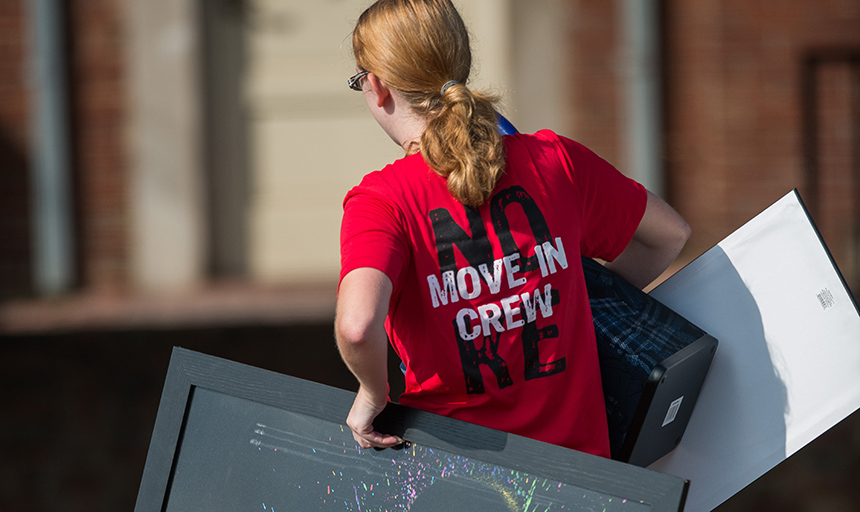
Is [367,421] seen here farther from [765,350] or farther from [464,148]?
[765,350]

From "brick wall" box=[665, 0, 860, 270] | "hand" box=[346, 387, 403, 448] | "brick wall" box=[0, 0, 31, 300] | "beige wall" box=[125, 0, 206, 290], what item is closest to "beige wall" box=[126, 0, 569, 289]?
"beige wall" box=[125, 0, 206, 290]

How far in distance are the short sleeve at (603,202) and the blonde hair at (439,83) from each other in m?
0.18

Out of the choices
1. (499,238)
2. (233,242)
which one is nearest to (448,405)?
(499,238)

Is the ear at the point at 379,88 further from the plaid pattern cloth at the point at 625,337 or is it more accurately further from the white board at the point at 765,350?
the white board at the point at 765,350

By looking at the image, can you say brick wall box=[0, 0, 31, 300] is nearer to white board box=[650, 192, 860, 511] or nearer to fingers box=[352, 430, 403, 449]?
fingers box=[352, 430, 403, 449]

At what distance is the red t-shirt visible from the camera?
4.61 ft

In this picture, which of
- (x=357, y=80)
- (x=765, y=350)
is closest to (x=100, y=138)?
(x=357, y=80)

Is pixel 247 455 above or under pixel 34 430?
above

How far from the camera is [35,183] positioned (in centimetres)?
449

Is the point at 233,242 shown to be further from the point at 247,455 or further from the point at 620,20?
the point at 247,455

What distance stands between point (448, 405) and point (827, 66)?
3.90 meters

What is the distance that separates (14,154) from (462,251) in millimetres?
3933

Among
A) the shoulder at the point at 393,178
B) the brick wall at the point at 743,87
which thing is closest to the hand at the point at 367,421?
the shoulder at the point at 393,178

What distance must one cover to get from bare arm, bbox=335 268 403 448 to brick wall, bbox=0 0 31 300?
380cm
